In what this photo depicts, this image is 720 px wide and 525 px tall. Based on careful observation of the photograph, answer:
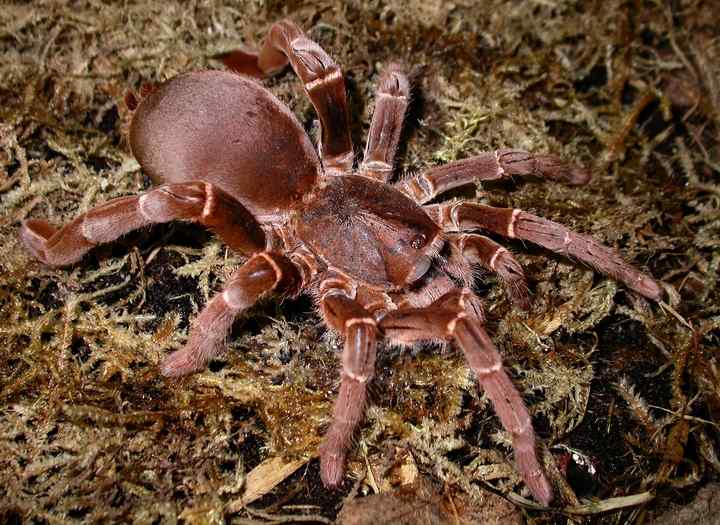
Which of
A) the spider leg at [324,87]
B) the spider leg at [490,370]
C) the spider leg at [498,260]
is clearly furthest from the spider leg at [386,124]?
the spider leg at [490,370]

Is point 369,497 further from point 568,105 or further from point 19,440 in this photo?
point 568,105

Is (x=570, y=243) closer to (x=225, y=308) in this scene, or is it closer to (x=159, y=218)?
(x=225, y=308)

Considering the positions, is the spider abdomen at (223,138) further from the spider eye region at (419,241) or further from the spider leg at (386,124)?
the spider eye region at (419,241)

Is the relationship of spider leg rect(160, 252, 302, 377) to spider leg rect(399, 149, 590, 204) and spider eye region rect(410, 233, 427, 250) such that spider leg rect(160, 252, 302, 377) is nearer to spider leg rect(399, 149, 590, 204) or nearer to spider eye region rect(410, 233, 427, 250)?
spider eye region rect(410, 233, 427, 250)

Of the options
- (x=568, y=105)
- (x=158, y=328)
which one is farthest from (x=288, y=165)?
(x=568, y=105)

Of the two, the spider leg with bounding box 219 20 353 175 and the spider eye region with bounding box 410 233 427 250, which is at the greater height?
the spider leg with bounding box 219 20 353 175

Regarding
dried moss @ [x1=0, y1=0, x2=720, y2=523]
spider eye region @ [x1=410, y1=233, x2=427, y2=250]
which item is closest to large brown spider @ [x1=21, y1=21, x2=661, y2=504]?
spider eye region @ [x1=410, y1=233, x2=427, y2=250]
